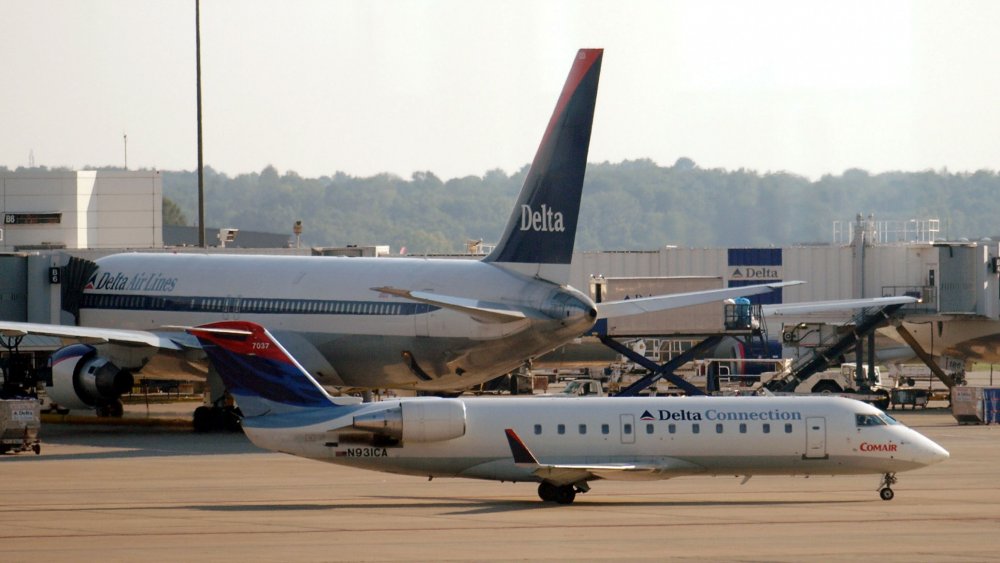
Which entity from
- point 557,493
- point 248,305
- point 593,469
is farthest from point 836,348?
point 593,469

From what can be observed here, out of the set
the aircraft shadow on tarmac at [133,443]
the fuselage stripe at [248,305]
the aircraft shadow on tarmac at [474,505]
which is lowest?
the aircraft shadow on tarmac at [133,443]

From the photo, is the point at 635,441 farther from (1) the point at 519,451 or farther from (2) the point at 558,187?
(2) the point at 558,187

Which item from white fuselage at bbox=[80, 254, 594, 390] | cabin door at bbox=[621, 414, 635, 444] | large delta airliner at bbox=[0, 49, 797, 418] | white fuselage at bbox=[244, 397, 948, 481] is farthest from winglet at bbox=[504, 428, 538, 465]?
white fuselage at bbox=[80, 254, 594, 390]

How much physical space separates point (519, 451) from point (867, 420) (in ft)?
26.0

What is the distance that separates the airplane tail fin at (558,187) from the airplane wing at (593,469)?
13.0m

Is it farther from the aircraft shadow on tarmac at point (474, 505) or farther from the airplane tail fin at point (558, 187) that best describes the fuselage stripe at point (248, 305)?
the aircraft shadow on tarmac at point (474, 505)

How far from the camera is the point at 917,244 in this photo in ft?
227

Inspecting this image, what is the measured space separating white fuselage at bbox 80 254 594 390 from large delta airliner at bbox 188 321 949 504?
1131cm

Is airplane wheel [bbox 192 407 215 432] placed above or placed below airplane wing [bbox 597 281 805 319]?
below

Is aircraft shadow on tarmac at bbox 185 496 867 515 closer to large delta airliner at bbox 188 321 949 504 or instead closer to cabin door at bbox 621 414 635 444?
large delta airliner at bbox 188 321 949 504

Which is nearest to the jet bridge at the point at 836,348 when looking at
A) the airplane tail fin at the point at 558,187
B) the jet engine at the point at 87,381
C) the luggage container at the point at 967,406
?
the luggage container at the point at 967,406

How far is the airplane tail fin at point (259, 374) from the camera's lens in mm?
32812

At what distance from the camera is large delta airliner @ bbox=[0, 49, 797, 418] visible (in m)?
44.4

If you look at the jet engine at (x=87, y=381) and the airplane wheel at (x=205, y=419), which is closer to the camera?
the jet engine at (x=87, y=381)
